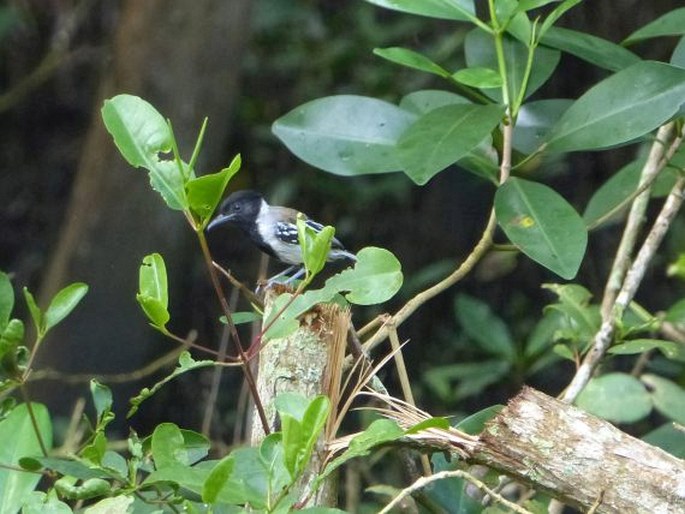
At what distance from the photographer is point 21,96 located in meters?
5.92

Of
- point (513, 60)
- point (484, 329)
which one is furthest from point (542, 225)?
point (484, 329)

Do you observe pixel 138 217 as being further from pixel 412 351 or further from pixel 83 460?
pixel 83 460

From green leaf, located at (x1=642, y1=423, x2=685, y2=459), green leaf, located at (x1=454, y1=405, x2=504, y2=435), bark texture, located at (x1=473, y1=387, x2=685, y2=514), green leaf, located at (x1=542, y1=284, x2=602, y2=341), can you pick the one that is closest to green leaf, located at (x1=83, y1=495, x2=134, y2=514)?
bark texture, located at (x1=473, y1=387, x2=685, y2=514)

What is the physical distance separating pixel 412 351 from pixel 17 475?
11.8ft

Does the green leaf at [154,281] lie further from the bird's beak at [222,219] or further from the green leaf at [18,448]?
the bird's beak at [222,219]

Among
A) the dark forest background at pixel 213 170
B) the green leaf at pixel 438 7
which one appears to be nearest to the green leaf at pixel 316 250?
the green leaf at pixel 438 7

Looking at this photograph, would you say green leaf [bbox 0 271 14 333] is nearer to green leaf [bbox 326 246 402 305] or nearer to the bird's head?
green leaf [bbox 326 246 402 305]

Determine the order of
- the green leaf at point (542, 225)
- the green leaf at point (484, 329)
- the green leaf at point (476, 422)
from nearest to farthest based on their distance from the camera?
the green leaf at point (476, 422), the green leaf at point (542, 225), the green leaf at point (484, 329)

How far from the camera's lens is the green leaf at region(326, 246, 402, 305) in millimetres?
1768

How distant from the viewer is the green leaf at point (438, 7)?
2.32 m

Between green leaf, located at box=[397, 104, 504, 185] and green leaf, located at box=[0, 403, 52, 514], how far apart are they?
702 mm

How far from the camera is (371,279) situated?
1783 millimetres

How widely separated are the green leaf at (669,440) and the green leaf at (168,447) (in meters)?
1.26

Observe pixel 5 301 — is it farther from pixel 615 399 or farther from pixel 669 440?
pixel 669 440
